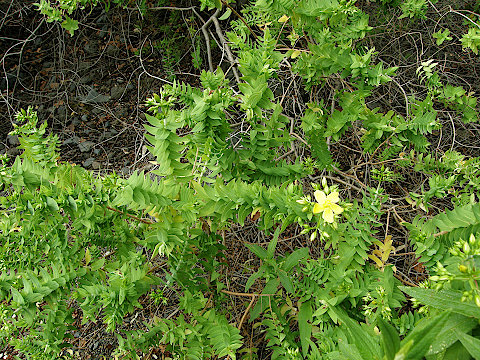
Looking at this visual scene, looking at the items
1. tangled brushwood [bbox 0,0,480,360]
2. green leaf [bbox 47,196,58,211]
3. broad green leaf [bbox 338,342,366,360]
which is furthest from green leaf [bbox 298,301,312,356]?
green leaf [bbox 47,196,58,211]

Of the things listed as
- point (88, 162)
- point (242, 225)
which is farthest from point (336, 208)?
point (88, 162)

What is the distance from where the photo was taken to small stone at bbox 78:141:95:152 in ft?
11.8

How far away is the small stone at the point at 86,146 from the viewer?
142 inches

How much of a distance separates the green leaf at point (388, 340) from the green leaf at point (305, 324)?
31.8 inches

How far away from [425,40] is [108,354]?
11.3ft

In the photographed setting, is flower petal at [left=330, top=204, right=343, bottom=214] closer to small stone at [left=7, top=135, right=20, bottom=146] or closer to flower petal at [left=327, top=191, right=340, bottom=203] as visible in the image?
flower petal at [left=327, top=191, right=340, bottom=203]

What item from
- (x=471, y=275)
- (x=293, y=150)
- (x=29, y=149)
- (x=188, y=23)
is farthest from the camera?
(x=188, y=23)

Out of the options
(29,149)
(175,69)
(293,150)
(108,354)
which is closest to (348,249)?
(293,150)

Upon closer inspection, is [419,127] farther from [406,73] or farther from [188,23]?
[188,23]

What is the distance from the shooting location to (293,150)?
2607 millimetres

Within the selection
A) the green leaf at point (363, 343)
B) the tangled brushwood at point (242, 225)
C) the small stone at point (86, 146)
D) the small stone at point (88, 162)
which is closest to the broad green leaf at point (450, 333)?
the tangled brushwood at point (242, 225)

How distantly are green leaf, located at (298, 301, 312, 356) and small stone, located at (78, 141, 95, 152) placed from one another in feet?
8.69

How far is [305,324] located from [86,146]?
2.77 meters

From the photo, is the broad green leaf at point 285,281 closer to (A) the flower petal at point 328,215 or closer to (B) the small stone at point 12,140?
(A) the flower petal at point 328,215
